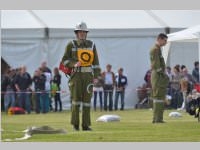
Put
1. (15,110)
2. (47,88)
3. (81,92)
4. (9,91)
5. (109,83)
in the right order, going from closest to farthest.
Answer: (81,92), (15,110), (47,88), (9,91), (109,83)

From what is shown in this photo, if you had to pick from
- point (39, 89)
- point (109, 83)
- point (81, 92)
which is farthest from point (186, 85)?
point (81, 92)

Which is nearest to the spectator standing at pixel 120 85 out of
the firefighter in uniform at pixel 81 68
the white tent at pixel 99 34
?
the white tent at pixel 99 34

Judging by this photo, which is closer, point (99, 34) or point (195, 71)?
point (195, 71)

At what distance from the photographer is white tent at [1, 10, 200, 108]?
34.3 m

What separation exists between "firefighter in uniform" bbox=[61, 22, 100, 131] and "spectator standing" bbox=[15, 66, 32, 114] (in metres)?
14.7

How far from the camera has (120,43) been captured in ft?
115

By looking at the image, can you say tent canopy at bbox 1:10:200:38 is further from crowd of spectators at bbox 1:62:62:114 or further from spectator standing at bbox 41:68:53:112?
spectator standing at bbox 41:68:53:112

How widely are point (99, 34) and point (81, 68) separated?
17.0 metres

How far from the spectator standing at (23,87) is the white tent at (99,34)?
1931 millimetres

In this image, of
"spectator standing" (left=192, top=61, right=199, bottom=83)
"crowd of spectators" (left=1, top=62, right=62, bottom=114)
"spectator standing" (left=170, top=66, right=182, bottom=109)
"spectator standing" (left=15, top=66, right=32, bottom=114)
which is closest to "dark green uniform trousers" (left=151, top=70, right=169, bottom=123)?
"crowd of spectators" (left=1, top=62, right=62, bottom=114)

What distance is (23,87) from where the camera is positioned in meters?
32.8

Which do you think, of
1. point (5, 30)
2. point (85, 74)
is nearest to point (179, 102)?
point (5, 30)

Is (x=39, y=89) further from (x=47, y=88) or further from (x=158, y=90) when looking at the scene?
(x=158, y=90)

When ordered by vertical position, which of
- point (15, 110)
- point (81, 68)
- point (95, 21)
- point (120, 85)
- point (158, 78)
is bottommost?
point (15, 110)
